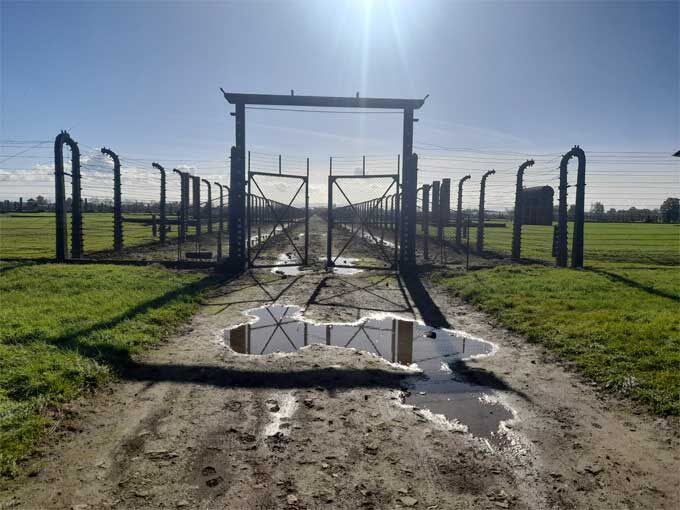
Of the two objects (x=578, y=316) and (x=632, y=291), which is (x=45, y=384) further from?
(x=632, y=291)

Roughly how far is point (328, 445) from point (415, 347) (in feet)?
10.9

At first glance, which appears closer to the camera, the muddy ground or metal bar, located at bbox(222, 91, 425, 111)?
the muddy ground

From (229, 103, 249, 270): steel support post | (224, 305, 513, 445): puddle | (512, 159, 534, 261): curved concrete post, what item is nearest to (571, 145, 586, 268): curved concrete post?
(512, 159, 534, 261): curved concrete post

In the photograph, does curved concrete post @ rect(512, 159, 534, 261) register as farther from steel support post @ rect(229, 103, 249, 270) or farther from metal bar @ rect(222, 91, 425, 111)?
steel support post @ rect(229, 103, 249, 270)

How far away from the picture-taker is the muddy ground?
10.3 ft

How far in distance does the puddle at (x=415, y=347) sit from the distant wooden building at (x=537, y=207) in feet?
36.7

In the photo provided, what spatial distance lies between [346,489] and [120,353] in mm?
3901

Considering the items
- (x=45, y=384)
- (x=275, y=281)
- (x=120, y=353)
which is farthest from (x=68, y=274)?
(x=45, y=384)

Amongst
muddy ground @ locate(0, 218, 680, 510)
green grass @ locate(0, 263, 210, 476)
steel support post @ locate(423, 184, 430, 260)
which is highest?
steel support post @ locate(423, 184, 430, 260)

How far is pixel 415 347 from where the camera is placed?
272 inches

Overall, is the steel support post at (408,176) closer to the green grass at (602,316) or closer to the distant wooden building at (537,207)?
the green grass at (602,316)

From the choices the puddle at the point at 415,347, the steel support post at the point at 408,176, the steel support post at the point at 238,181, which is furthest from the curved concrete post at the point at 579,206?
the steel support post at the point at 238,181

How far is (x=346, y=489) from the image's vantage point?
3.21 metres

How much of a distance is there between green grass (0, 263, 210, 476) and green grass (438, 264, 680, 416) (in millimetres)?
5713
